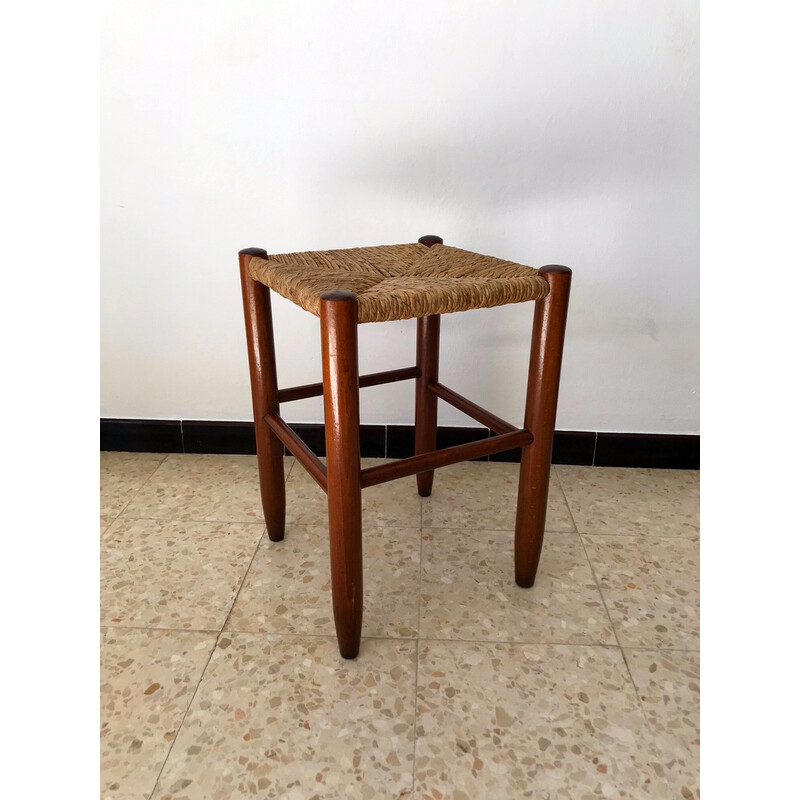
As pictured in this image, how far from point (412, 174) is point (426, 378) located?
446mm

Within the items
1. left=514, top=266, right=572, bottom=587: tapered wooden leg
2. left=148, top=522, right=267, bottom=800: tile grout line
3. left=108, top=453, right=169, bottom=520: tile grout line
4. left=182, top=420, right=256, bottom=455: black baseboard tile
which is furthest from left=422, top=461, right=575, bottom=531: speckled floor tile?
left=108, top=453, right=169, bottom=520: tile grout line

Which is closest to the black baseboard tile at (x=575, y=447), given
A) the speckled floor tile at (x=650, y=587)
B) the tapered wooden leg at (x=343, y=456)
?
the speckled floor tile at (x=650, y=587)

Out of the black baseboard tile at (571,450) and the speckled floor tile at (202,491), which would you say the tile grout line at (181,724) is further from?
the black baseboard tile at (571,450)

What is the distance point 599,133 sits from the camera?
4.50 ft

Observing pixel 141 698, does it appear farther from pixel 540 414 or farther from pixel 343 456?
pixel 540 414

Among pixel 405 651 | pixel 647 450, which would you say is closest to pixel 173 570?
pixel 405 651

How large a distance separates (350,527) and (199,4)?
3.56ft

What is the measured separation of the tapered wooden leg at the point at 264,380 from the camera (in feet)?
3.65

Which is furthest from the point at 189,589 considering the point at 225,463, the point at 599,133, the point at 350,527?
the point at 599,133

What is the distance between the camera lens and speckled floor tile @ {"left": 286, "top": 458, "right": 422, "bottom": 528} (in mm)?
1356

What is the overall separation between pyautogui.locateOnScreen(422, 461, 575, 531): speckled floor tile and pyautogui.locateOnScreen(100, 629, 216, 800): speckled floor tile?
527 mm

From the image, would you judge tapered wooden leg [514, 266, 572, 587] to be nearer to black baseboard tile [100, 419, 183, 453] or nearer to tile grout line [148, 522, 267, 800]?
tile grout line [148, 522, 267, 800]

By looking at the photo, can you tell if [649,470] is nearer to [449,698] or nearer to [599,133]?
[599,133]

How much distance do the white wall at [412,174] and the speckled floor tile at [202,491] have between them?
0.17 m
